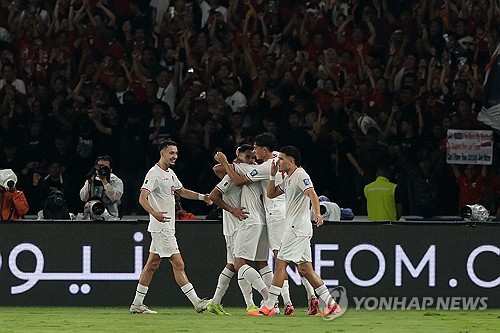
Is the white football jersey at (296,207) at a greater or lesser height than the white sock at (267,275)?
greater

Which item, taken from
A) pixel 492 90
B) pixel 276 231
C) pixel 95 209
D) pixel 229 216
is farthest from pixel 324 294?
pixel 492 90

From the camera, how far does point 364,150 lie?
21688 mm

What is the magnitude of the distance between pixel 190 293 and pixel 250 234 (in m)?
1.04

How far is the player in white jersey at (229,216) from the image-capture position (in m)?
17.6

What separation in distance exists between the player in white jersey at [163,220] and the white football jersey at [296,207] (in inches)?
60.5

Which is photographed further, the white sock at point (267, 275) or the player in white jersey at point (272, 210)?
the white sock at point (267, 275)

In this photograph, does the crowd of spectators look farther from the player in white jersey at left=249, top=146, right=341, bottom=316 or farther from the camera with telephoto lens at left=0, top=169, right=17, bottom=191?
the player in white jersey at left=249, top=146, right=341, bottom=316

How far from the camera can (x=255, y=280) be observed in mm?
17219

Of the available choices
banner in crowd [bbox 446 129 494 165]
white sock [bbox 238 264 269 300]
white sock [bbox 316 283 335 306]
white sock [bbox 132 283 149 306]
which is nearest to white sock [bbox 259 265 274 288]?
white sock [bbox 238 264 269 300]

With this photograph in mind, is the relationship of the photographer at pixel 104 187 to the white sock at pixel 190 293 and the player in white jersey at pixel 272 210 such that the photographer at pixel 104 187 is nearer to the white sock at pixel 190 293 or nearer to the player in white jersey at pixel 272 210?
the white sock at pixel 190 293

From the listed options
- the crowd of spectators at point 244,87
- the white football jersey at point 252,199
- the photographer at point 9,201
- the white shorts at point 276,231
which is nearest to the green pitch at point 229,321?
the white shorts at point 276,231

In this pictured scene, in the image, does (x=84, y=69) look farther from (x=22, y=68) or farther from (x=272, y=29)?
(x=272, y=29)

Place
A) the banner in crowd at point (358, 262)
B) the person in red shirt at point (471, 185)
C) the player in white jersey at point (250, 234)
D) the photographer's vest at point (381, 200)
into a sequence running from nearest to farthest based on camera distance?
the player in white jersey at point (250, 234), the banner in crowd at point (358, 262), the photographer's vest at point (381, 200), the person in red shirt at point (471, 185)

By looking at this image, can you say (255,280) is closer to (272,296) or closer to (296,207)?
(272,296)
